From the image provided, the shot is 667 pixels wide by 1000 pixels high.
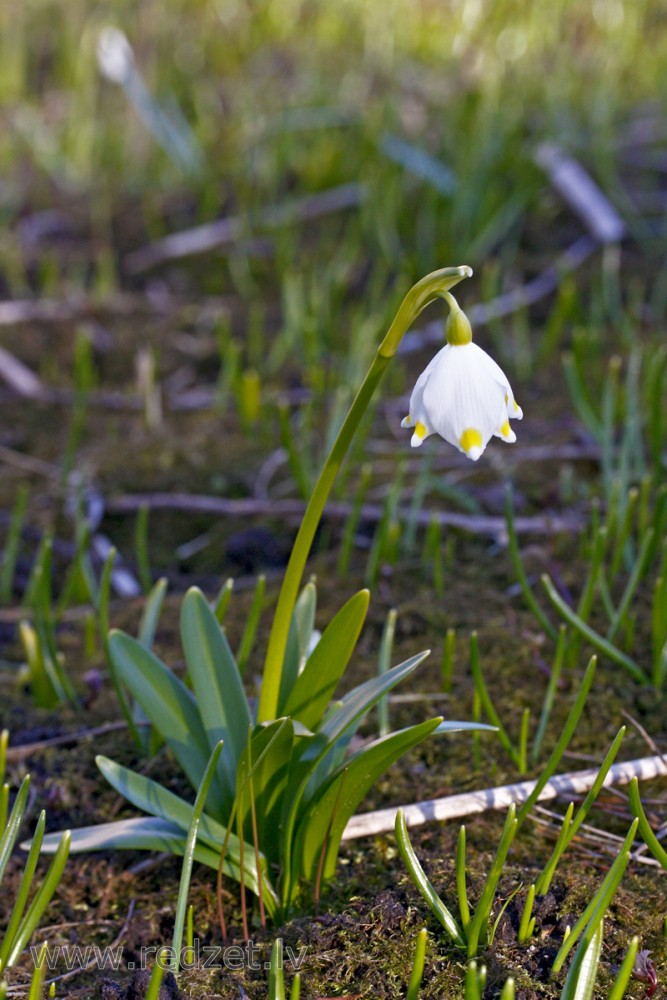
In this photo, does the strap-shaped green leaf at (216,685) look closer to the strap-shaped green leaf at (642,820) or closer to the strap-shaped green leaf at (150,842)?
the strap-shaped green leaf at (150,842)

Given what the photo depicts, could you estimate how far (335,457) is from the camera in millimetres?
1123

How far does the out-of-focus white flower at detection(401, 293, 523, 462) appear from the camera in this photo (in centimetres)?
104

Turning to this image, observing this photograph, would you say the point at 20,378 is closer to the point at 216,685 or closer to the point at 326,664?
the point at 216,685

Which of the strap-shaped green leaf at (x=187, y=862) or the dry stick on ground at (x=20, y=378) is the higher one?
the dry stick on ground at (x=20, y=378)

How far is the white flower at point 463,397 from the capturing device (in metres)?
1.04

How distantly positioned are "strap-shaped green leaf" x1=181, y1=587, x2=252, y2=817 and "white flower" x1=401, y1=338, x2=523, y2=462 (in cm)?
46

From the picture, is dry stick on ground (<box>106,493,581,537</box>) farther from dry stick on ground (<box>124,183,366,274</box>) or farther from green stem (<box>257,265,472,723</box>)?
dry stick on ground (<box>124,183,366,274</box>)

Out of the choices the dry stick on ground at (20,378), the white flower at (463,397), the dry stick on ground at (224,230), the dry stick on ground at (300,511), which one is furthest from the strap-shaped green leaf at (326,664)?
the dry stick on ground at (224,230)

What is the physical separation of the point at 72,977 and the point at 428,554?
1062 mm

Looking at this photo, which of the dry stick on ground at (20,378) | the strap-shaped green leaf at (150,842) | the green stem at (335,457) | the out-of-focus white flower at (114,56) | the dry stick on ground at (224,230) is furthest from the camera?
the out-of-focus white flower at (114,56)

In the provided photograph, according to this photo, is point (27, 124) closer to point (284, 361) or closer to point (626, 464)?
point (284, 361)

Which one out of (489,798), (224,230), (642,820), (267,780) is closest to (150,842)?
(267,780)

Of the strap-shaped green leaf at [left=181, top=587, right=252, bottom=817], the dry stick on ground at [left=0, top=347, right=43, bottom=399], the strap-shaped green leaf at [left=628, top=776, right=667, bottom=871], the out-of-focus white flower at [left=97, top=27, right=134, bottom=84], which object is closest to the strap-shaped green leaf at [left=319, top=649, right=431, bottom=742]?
the strap-shaped green leaf at [left=181, top=587, right=252, bottom=817]

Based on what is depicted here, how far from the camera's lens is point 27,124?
4328 millimetres
